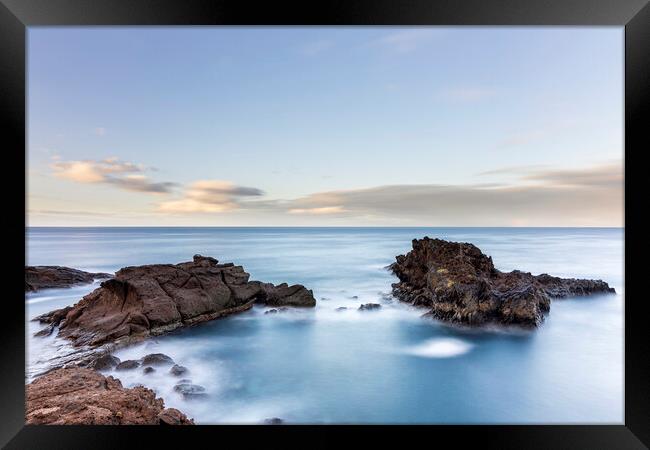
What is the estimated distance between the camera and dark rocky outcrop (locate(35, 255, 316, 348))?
4.68m

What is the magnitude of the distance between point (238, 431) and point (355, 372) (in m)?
2.37

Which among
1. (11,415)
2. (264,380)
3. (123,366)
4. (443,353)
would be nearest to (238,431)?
(11,415)

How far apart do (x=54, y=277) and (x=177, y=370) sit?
19.8 ft

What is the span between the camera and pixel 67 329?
15.7 ft

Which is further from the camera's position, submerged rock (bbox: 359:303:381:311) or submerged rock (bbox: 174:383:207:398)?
submerged rock (bbox: 359:303:381:311)

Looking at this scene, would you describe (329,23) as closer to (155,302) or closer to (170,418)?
(170,418)

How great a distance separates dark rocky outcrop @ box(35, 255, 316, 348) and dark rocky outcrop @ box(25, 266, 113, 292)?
2510mm

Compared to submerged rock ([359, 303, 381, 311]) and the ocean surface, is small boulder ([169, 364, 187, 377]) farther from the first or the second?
submerged rock ([359, 303, 381, 311])

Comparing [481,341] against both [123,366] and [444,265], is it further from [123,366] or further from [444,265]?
[123,366]

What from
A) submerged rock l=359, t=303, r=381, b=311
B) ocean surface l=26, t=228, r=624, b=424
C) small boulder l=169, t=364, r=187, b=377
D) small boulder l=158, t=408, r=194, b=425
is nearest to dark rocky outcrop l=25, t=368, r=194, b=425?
small boulder l=158, t=408, r=194, b=425

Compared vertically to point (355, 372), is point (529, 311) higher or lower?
higher

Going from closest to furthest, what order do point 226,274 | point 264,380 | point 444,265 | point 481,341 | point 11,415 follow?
point 11,415
point 264,380
point 481,341
point 444,265
point 226,274

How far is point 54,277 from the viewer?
7473 mm

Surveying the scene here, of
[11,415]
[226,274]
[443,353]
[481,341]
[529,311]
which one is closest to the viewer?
[11,415]
